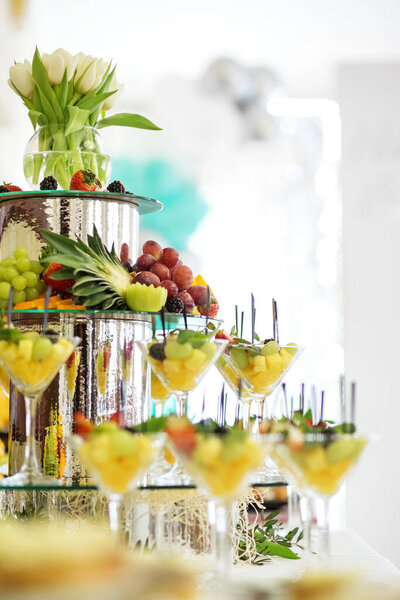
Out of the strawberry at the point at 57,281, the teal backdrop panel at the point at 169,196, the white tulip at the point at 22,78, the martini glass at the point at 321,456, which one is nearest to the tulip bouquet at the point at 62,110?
the white tulip at the point at 22,78

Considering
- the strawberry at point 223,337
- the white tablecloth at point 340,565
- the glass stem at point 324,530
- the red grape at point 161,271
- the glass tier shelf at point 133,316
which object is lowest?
the white tablecloth at point 340,565

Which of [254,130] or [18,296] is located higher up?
[254,130]

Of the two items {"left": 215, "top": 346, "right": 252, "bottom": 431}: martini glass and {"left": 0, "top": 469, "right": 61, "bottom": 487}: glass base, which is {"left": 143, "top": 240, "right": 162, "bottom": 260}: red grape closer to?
{"left": 215, "top": 346, "right": 252, "bottom": 431}: martini glass

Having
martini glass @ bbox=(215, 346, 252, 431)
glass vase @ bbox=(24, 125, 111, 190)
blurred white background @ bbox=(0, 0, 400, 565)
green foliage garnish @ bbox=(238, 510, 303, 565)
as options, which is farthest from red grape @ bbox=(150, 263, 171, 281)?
blurred white background @ bbox=(0, 0, 400, 565)

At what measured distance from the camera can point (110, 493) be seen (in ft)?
4.26

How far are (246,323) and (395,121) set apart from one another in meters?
1.51

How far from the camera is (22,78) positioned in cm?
210

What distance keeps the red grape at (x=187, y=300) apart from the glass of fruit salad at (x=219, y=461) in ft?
2.07

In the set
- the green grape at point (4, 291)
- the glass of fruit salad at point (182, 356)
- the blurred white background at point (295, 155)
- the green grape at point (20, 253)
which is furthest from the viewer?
the blurred white background at point (295, 155)

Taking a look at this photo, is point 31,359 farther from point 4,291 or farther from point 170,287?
point 170,287

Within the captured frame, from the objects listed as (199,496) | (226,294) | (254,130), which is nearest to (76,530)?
(199,496)

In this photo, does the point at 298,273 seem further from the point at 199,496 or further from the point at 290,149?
the point at 199,496

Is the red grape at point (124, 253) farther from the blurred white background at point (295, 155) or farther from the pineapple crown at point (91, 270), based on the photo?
the blurred white background at point (295, 155)

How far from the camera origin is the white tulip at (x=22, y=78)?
209 cm
